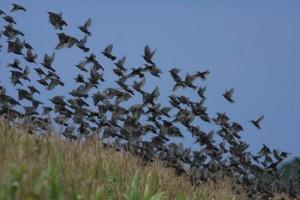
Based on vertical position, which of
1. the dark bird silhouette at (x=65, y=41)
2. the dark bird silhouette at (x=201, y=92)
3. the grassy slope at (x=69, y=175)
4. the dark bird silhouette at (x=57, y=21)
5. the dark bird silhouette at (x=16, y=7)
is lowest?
the grassy slope at (x=69, y=175)

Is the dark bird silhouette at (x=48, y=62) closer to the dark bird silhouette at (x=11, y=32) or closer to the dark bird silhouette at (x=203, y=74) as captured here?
the dark bird silhouette at (x=11, y=32)

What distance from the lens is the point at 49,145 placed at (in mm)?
10430

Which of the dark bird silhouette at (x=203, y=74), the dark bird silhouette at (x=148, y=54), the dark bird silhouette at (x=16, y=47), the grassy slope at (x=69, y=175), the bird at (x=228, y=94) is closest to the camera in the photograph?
the grassy slope at (x=69, y=175)

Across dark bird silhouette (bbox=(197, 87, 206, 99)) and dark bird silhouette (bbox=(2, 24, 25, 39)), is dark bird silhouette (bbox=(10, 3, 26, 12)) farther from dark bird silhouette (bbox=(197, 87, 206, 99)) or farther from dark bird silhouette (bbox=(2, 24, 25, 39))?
dark bird silhouette (bbox=(197, 87, 206, 99))

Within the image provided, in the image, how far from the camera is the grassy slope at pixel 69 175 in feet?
20.1

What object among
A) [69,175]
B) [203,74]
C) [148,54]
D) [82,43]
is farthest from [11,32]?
[69,175]

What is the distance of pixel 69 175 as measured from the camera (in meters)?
7.66

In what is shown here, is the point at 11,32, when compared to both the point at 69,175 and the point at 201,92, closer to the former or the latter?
the point at 201,92

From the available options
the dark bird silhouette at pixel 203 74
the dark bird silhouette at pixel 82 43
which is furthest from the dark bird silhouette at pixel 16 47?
the dark bird silhouette at pixel 203 74

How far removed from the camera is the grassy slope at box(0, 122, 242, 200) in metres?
6.13

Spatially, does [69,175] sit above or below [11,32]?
below

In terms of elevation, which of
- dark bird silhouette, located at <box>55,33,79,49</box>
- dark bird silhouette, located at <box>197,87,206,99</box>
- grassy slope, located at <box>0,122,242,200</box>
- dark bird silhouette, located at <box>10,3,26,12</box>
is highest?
dark bird silhouette, located at <box>10,3,26,12</box>

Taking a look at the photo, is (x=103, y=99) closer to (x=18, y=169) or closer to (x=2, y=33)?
(x=2, y=33)

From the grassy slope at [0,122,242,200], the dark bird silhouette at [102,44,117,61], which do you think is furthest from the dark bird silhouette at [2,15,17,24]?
the grassy slope at [0,122,242,200]
